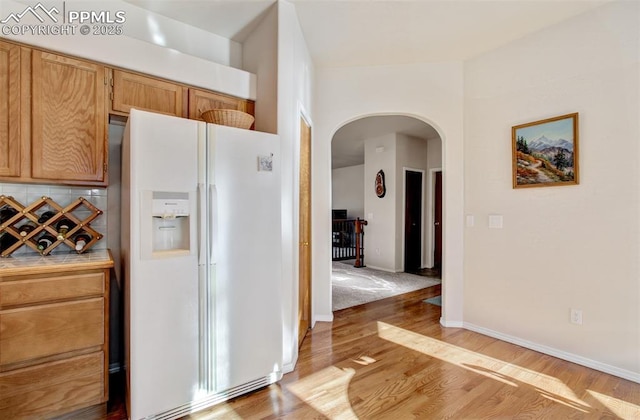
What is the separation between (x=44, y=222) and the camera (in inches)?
81.2

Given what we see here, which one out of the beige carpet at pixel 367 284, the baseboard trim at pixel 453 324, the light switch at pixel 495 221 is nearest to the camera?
the light switch at pixel 495 221

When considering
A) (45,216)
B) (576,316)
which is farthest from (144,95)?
(576,316)

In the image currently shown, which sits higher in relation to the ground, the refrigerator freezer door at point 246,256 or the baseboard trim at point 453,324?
the refrigerator freezer door at point 246,256

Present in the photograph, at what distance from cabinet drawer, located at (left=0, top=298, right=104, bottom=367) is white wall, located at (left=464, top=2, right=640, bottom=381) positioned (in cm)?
323

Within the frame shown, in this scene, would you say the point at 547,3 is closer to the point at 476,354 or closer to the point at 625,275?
the point at 625,275

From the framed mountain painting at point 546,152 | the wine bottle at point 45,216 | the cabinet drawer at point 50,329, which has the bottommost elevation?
the cabinet drawer at point 50,329

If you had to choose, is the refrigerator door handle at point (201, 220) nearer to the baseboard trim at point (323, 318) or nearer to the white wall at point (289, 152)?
the white wall at point (289, 152)

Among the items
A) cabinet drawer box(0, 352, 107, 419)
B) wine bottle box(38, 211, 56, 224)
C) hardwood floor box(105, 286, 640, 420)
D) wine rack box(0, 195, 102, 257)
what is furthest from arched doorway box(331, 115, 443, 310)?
cabinet drawer box(0, 352, 107, 419)

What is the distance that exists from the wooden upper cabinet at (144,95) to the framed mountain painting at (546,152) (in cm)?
296

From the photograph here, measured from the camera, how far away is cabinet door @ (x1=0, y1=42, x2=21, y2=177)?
5.79 ft

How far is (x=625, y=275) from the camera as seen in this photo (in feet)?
7.45

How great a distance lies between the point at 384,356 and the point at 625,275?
1903 millimetres

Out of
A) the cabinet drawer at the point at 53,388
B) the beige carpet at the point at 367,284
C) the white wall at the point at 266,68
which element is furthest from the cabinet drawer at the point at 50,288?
the beige carpet at the point at 367,284

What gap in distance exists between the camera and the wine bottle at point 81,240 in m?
2.08
